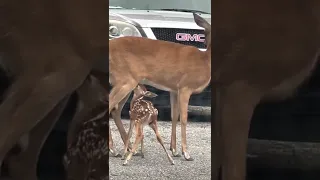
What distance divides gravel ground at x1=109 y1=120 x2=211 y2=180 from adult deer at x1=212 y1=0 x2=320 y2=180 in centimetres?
19

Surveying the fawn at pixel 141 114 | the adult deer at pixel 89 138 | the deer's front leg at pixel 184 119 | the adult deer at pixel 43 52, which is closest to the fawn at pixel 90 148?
the adult deer at pixel 89 138

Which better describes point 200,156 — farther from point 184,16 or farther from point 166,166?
point 184,16

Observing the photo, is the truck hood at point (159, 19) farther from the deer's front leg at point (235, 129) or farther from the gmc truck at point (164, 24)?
the deer's front leg at point (235, 129)

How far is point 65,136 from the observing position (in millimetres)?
1370

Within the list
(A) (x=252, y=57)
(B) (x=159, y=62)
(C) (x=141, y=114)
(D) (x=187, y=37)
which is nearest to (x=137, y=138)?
(C) (x=141, y=114)

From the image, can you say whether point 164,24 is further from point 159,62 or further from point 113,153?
point 113,153

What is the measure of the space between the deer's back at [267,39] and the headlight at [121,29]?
352 mm

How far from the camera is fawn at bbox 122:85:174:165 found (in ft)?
5.30

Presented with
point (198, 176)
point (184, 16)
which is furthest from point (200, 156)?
point (184, 16)

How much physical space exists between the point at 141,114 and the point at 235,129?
0.39 metres

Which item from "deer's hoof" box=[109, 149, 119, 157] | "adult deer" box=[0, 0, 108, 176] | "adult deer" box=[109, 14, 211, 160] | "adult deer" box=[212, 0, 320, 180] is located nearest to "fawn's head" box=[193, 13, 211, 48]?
"adult deer" box=[109, 14, 211, 160]

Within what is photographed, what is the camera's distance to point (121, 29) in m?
1.58

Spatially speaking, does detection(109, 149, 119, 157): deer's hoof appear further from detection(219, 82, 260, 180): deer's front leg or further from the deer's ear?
the deer's ear

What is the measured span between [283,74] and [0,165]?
868 mm
